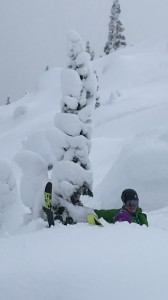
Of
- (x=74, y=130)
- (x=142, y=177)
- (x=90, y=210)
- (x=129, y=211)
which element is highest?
(x=74, y=130)

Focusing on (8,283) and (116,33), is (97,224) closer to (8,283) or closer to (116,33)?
(8,283)

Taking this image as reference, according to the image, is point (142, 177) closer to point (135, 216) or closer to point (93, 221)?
point (135, 216)

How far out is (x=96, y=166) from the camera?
84.6ft

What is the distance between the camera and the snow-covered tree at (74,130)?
1479cm

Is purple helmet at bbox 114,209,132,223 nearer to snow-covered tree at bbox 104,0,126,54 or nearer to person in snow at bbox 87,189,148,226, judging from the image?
person in snow at bbox 87,189,148,226

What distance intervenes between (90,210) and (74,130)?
26.1 feet

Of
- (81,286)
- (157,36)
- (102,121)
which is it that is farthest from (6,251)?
(157,36)

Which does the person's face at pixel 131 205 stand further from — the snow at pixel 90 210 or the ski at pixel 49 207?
the ski at pixel 49 207

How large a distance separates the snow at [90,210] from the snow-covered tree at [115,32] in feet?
85.8

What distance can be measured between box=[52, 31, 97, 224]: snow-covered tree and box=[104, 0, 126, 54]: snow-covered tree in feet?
191

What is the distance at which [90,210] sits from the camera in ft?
24.0

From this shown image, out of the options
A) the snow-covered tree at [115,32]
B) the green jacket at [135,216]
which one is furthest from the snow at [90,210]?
the snow-covered tree at [115,32]

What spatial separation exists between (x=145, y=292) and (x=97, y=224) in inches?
82.9

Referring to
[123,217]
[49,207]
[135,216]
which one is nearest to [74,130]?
[49,207]
